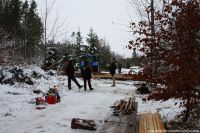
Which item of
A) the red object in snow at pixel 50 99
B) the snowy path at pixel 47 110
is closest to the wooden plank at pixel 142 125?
the snowy path at pixel 47 110

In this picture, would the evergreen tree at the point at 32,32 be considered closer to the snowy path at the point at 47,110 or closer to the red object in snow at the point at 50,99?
the snowy path at the point at 47,110

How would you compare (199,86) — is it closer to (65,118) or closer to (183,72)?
(183,72)

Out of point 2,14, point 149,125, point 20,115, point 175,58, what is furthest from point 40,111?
point 2,14

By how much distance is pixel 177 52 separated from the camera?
894cm

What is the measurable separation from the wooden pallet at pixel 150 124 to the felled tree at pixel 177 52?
0.69 metres

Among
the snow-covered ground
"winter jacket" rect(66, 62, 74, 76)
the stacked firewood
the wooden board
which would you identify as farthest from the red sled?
"winter jacket" rect(66, 62, 74, 76)

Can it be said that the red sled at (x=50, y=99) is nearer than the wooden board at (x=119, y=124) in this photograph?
No

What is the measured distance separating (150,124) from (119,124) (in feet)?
3.13

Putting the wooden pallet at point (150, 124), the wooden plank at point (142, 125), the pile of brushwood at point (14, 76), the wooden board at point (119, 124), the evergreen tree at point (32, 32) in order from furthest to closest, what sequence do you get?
the evergreen tree at point (32, 32) → the pile of brushwood at point (14, 76) → the wooden plank at point (142, 125) → the wooden pallet at point (150, 124) → the wooden board at point (119, 124)

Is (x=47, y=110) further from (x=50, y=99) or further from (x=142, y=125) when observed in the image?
(x=142, y=125)

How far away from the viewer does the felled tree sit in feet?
28.2

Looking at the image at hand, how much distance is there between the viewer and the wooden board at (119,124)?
7625mm

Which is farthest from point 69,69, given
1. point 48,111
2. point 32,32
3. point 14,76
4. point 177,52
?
point 32,32

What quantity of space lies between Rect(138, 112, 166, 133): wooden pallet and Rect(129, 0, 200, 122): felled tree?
69 centimetres
